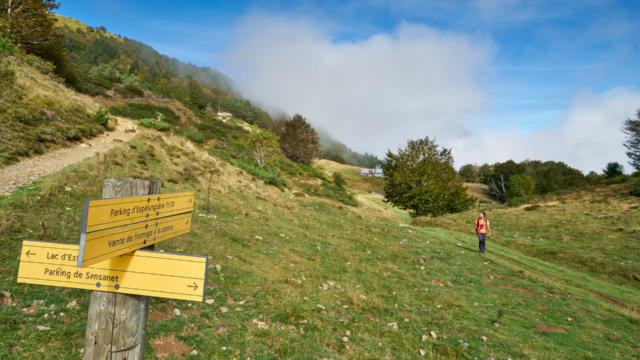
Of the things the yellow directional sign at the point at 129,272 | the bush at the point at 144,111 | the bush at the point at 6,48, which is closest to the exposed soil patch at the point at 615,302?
the yellow directional sign at the point at 129,272

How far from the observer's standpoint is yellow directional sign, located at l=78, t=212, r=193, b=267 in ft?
5.87

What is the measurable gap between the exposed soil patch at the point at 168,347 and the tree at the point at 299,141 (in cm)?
5848

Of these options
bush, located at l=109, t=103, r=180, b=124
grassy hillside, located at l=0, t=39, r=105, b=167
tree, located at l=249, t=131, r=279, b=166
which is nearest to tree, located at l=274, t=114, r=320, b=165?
bush, located at l=109, t=103, r=180, b=124

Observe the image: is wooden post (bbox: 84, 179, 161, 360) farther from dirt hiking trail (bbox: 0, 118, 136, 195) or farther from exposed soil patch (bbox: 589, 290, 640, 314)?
exposed soil patch (bbox: 589, 290, 640, 314)

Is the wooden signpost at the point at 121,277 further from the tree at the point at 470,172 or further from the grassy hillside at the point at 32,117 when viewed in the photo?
the tree at the point at 470,172

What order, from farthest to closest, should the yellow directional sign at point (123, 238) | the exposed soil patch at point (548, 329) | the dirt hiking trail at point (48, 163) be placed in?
the dirt hiking trail at point (48, 163), the exposed soil patch at point (548, 329), the yellow directional sign at point (123, 238)

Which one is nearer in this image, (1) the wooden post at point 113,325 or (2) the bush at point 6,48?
(1) the wooden post at point 113,325

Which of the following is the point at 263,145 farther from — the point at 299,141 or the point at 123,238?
the point at 123,238

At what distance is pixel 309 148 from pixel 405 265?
174 ft

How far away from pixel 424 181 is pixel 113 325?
3647cm

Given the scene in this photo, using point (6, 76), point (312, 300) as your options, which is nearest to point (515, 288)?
point (312, 300)

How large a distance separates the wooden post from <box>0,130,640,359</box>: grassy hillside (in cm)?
249

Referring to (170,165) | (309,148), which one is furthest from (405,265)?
(309,148)

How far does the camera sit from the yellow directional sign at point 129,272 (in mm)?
2176
